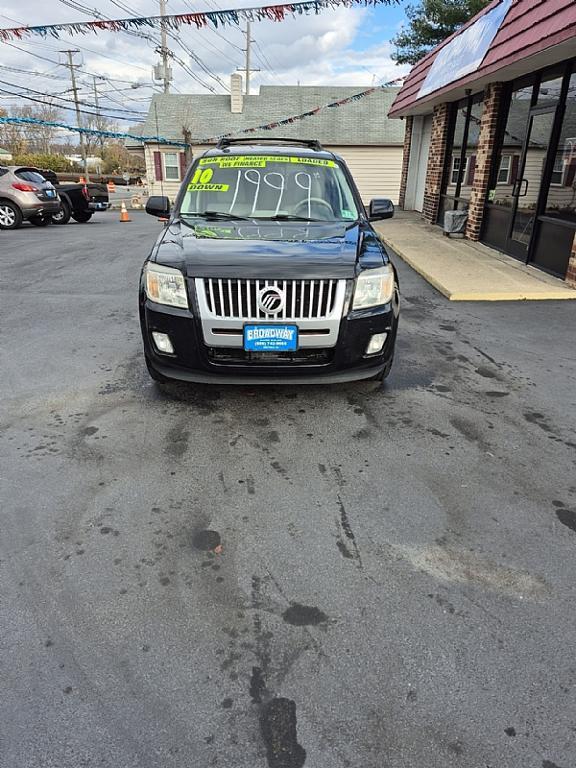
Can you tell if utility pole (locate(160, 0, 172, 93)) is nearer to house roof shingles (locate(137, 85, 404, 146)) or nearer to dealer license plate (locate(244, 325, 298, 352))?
house roof shingles (locate(137, 85, 404, 146))

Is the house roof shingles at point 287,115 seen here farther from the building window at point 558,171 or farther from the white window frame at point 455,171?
the building window at point 558,171

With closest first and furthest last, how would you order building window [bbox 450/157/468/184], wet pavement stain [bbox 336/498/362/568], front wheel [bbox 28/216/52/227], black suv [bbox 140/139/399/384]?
wet pavement stain [bbox 336/498/362/568] < black suv [bbox 140/139/399/384] < building window [bbox 450/157/468/184] < front wheel [bbox 28/216/52/227]

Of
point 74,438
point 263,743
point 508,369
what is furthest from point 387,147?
point 263,743

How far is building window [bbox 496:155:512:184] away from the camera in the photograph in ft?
31.2

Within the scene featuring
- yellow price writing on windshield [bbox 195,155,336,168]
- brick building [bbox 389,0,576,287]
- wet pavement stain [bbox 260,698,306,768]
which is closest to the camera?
wet pavement stain [bbox 260,698,306,768]

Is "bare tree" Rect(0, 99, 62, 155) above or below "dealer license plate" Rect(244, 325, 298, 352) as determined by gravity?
above

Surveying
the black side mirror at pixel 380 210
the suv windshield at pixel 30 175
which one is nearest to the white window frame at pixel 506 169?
the black side mirror at pixel 380 210

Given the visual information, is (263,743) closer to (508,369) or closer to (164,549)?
(164,549)

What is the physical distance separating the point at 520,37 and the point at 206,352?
6.92m

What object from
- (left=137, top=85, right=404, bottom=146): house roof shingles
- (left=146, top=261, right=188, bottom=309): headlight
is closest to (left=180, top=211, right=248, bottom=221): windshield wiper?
(left=146, top=261, right=188, bottom=309): headlight

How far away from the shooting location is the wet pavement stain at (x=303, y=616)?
6.76ft

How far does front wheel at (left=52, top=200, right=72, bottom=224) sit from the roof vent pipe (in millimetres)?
16549

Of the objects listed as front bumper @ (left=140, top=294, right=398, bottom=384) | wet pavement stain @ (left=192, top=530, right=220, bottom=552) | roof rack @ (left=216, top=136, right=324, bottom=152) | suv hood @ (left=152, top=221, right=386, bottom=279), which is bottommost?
wet pavement stain @ (left=192, top=530, right=220, bottom=552)

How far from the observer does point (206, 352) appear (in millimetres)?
3441
